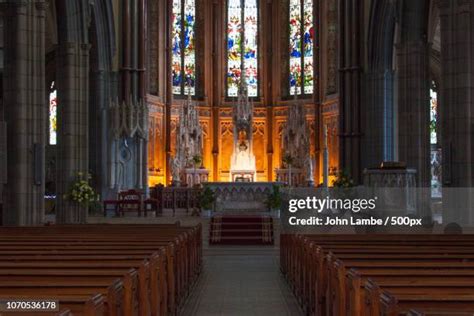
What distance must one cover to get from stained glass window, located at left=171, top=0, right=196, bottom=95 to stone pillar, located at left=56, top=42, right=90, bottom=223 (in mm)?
12930

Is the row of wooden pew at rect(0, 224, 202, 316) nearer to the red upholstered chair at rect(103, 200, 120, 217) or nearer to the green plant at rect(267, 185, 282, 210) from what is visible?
the green plant at rect(267, 185, 282, 210)

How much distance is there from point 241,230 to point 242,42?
17.3m

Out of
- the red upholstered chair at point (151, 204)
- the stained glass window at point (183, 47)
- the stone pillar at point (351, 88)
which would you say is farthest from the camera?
the stained glass window at point (183, 47)

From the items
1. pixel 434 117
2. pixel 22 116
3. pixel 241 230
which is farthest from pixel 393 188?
pixel 434 117

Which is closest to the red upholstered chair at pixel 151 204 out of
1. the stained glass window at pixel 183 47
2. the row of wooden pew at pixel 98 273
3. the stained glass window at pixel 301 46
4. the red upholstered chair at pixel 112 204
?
the red upholstered chair at pixel 112 204

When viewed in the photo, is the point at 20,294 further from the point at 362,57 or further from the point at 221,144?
the point at 221,144

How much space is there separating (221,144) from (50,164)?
777cm

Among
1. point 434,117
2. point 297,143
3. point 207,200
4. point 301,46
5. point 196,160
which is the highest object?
point 301,46

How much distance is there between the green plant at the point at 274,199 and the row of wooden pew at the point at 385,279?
13.2 meters

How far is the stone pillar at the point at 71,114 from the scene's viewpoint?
21.2 m

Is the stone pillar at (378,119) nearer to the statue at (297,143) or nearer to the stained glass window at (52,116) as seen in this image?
the statue at (297,143)

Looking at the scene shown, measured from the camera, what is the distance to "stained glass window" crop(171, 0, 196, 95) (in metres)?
Result: 34.6

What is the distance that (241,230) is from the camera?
65.2ft

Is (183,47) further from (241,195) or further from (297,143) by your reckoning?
(241,195)
